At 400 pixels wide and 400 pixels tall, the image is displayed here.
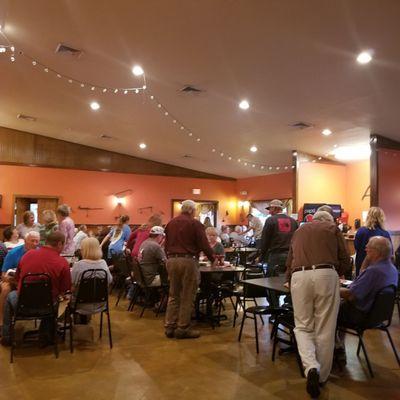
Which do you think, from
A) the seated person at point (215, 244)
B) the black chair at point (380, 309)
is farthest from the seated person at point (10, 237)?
the black chair at point (380, 309)

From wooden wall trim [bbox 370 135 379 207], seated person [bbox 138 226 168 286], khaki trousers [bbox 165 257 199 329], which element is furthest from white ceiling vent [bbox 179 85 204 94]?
wooden wall trim [bbox 370 135 379 207]

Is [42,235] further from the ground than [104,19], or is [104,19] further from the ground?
[104,19]

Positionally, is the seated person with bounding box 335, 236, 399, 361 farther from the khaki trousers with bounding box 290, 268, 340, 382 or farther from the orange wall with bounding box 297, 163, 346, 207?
the orange wall with bounding box 297, 163, 346, 207

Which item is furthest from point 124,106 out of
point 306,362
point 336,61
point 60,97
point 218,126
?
point 306,362

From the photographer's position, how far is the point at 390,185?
26.0 feet

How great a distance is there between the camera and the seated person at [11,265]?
4035 mm

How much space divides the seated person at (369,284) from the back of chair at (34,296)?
2545 millimetres

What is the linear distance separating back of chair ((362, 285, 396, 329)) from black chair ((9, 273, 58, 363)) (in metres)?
2.70

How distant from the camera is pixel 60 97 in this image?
8.12m

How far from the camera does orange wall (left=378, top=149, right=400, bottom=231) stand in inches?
308

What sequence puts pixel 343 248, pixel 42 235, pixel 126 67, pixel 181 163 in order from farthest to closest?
1. pixel 181 163
2. pixel 126 67
3. pixel 42 235
4. pixel 343 248

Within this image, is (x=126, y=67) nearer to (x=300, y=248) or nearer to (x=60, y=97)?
(x=60, y=97)

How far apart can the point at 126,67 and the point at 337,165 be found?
250 inches

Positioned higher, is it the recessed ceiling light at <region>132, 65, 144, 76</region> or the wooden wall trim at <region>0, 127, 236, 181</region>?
the recessed ceiling light at <region>132, 65, 144, 76</region>
